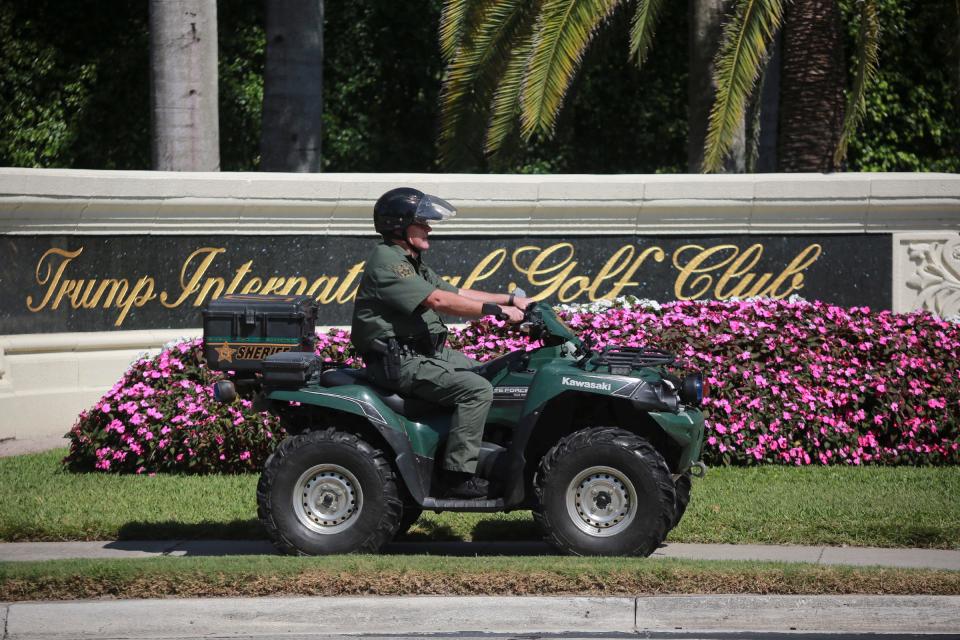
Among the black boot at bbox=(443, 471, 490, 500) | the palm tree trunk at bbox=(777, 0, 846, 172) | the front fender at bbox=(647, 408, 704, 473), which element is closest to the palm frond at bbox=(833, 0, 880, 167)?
the palm tree trunk at bbox=(777, 0, 846, 172)

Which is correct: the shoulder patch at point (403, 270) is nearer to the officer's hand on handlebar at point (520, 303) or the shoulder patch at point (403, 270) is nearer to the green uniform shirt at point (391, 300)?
the green uniform shirt at point (391, 300)

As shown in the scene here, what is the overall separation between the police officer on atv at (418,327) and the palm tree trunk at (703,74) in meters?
7.76

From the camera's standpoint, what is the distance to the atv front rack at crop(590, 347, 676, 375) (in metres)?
7.25

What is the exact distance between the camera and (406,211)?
7.32m

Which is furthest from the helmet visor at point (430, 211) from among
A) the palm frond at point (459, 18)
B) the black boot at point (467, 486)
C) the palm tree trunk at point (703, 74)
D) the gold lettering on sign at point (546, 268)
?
the palm tree trunk at point (703, 74)

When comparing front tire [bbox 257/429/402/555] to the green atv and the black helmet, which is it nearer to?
the green atv

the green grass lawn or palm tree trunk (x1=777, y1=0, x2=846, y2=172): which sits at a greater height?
palm tree trunk (x1=777, y1=0, x2=846, y2=172)

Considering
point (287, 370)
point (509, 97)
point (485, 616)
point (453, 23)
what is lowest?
point (485, 616)

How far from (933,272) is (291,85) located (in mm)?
7379

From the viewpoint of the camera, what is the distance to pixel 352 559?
6.86m

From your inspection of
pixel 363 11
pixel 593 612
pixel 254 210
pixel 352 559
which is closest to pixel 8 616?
pixel 352 559

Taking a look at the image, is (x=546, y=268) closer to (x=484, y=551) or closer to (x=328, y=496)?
(x=484, y=551)

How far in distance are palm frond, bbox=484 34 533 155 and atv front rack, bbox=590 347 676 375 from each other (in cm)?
628

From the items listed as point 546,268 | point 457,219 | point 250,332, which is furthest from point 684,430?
point 457,219
